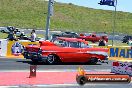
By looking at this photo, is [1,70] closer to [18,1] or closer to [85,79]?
[85,79]

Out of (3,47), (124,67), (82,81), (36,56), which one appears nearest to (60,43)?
(36,56)

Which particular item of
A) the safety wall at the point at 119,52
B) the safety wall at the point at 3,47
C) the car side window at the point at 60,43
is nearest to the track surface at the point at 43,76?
the car side window at the point at 60,43

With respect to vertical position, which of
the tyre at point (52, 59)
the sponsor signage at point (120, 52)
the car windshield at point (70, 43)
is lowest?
the sponsor signage at point (120, 52)

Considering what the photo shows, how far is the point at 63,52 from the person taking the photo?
78.6ft

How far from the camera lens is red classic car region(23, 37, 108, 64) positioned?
76.9ft

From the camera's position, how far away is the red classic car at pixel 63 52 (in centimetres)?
2345

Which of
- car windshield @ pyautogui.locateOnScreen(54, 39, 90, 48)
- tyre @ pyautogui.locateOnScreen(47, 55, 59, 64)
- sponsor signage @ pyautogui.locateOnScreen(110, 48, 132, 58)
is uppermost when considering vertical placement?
car windshield @ pyautogui.locateOnScreen(54, 39, 90, 48)

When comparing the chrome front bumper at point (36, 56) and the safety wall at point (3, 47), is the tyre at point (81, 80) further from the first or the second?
the safety wall at point (3, 47)

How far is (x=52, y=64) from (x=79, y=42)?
1985 mm

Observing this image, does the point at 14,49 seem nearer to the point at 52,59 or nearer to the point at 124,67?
the point at 52,59

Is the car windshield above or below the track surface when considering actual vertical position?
above

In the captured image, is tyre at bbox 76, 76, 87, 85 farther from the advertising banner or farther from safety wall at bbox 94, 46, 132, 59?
safety wall at bbox 94, 46, 132, 59

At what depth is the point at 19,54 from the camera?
2884 cm

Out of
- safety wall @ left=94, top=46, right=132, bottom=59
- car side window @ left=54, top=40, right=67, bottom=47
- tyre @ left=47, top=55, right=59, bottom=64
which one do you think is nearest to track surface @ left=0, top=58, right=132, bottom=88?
tyre @ left=47, top=55, right=59, bottom=64
